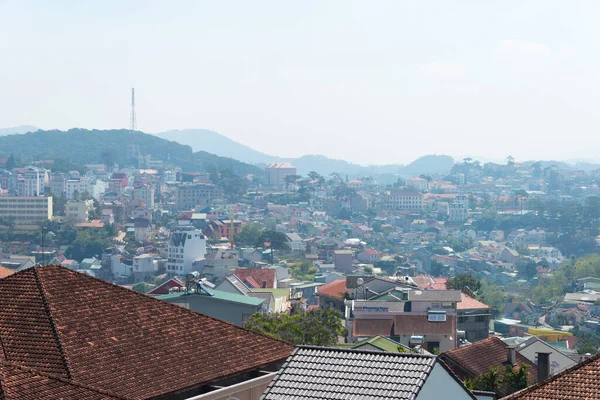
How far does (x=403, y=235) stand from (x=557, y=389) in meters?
141

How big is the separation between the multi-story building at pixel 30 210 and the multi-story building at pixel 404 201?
66.3 metres

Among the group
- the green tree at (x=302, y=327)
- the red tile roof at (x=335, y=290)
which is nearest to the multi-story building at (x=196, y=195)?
the red tile roof at (x=335, y=290)

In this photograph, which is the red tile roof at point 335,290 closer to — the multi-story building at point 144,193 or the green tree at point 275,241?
the green tree at point 275,241

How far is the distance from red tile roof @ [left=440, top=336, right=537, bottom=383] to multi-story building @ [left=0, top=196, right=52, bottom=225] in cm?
10067

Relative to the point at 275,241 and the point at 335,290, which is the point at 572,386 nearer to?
the point at 335,290

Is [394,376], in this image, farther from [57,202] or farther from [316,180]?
[316,180]

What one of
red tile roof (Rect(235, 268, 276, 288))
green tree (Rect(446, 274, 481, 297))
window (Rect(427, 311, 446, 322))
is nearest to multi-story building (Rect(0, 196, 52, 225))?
red tile roof (Rect(235, 268, 276, 288))

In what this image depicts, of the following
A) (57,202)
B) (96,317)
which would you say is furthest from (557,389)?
(57,202)

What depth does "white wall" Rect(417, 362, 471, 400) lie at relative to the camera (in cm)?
785

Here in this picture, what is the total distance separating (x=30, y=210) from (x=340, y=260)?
3662 centimetres

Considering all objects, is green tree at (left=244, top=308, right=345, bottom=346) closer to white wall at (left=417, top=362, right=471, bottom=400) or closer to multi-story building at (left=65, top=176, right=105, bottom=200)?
white wall at (left=417, top=362, right=471, bottom=400)

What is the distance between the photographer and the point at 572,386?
8.61m

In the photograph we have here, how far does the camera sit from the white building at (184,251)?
97094 mm

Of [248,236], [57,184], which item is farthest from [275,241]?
[57,184]
